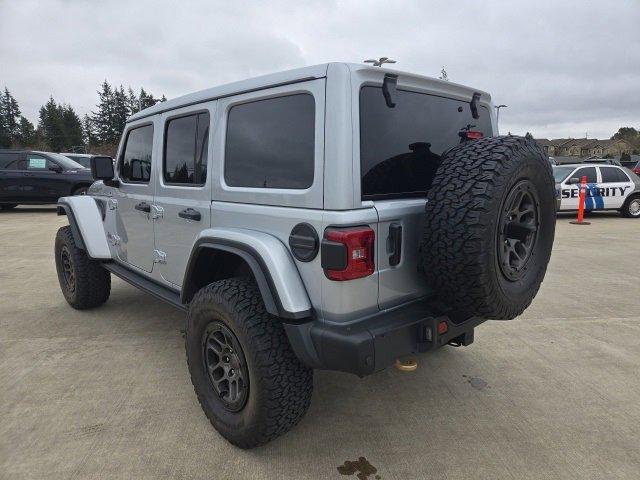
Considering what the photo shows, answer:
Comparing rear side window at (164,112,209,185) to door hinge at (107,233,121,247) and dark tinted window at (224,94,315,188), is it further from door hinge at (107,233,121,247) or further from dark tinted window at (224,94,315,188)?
door hinge at (107,233,121,247)

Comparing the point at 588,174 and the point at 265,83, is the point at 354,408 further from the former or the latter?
the point at 588,174

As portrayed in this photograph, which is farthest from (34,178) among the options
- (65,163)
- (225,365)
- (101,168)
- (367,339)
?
(367,339)

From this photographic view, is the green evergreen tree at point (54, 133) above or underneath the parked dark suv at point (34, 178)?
above

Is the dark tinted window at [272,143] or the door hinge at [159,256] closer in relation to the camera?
the dark tinted window at [272,143]

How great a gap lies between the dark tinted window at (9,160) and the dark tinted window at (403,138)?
513 inches

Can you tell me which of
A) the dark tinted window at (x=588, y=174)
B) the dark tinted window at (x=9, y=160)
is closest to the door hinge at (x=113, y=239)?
the dark tinted window at (x=9, y=160)

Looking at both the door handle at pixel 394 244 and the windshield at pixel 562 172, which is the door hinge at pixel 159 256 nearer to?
the door handle at pixel 394 244

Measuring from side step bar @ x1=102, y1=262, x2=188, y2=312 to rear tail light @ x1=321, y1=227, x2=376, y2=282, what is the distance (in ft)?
4.26

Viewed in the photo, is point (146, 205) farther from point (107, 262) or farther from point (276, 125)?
point (276, 125)

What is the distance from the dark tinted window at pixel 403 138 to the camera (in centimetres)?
210

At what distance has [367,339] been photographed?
1942mm

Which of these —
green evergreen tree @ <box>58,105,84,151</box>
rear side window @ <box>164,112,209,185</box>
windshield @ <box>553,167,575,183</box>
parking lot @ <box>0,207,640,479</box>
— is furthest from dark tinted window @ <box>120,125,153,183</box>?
green evergreen tree @ <box>58,105,84,151</box>

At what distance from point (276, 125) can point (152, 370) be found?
6.55ft

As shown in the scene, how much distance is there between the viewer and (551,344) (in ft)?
11.8
